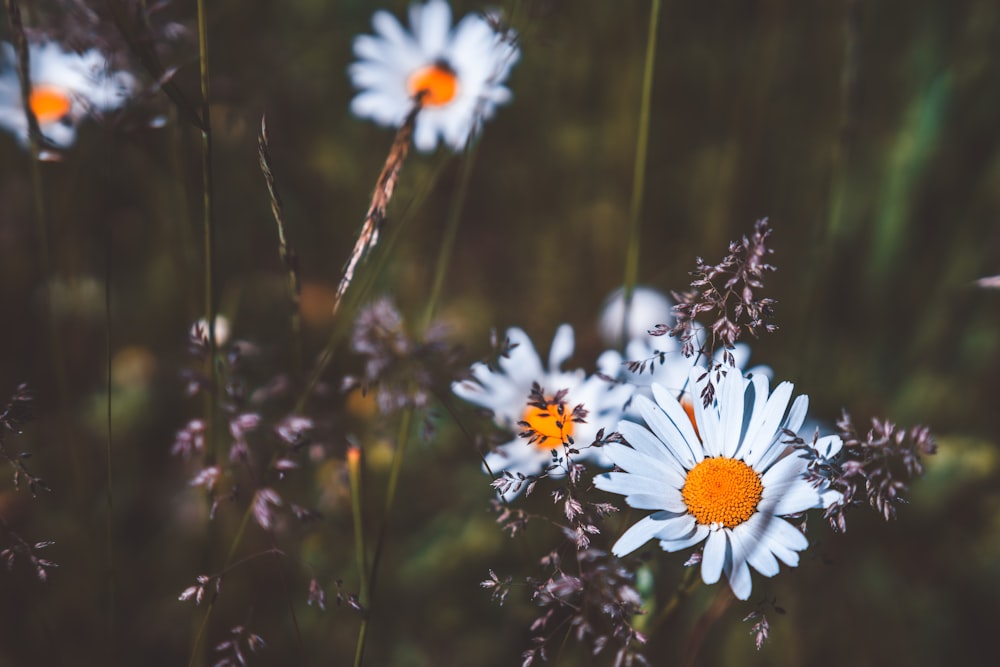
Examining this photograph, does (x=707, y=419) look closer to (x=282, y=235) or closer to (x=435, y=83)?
(x=282, y=235)

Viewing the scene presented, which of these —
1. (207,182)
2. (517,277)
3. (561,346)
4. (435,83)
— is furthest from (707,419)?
(517,277)

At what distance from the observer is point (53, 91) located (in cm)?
205

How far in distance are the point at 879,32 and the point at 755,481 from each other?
2.40m

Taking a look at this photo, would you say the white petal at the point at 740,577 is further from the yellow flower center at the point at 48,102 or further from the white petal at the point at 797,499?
the yellow flower center at the point at 48,102

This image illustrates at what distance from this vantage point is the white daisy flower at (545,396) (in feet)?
4.17

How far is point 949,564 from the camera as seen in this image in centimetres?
208

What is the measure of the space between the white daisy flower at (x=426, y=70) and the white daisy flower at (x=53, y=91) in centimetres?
60

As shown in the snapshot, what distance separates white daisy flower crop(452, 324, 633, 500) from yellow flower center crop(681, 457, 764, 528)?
0.60ft

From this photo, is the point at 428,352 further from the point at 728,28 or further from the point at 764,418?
the point at 728,28

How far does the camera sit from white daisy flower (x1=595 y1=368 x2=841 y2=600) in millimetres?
911

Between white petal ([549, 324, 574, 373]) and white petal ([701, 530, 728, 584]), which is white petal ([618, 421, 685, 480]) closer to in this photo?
white petal ([701, 530, 728, 584])

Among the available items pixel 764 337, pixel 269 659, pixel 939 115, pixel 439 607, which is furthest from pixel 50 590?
pixel 939 115

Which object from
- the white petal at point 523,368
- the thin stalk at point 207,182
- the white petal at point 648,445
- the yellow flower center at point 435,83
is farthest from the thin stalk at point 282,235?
the yellow flower center at point 435,83

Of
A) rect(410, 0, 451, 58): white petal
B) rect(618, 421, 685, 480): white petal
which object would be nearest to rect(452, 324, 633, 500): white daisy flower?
rect(618, 421, 685, 480): white petal
